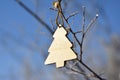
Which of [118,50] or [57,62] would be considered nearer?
[57,62]

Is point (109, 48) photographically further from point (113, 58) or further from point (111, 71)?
point (111, 71)

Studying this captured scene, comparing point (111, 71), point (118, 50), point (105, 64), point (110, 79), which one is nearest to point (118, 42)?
point (118, 50)

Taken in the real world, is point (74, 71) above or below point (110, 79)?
above

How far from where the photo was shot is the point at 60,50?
729 millimetres

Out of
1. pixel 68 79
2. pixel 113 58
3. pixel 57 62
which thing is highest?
pixel 57 62

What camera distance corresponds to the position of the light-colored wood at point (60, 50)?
715 mm

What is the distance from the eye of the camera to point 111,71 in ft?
4.52

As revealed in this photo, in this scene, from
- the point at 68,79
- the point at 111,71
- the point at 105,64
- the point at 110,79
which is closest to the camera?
the point at 110,79

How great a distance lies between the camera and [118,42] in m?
1.65

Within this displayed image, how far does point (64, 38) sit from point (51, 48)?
0.05 meters

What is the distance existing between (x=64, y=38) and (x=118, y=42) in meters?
0.97

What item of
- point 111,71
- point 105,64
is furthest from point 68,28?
point 105,64

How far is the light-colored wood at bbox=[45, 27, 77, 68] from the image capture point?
715 mm

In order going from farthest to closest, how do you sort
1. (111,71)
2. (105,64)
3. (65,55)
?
(105,64)
(111,71)
(65,55)
